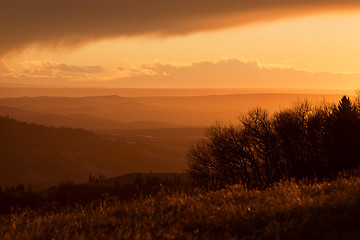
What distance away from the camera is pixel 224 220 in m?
8.34

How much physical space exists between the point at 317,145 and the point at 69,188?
10710cm

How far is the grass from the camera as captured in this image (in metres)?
7.36

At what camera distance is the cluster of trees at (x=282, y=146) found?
45.5 metres

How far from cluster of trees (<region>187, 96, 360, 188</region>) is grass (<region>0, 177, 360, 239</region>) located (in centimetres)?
3145

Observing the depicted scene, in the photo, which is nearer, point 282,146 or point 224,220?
point 224,220

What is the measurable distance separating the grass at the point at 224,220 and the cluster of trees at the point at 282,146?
31447 millimetres

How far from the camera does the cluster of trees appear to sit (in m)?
45.5

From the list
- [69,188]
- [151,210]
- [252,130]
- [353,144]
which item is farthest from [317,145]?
[69,188]

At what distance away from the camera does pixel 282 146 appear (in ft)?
165

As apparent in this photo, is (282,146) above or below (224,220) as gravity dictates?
below

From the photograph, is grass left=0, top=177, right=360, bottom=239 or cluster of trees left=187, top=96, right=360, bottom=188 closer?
grass left=0, top=177, right=360, bottom=239

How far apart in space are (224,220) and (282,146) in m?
43.9

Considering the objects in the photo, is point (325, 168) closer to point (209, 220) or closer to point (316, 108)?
point (316, 108)

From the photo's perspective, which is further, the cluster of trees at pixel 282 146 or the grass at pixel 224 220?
the cluster of trees at pixel 282 146
